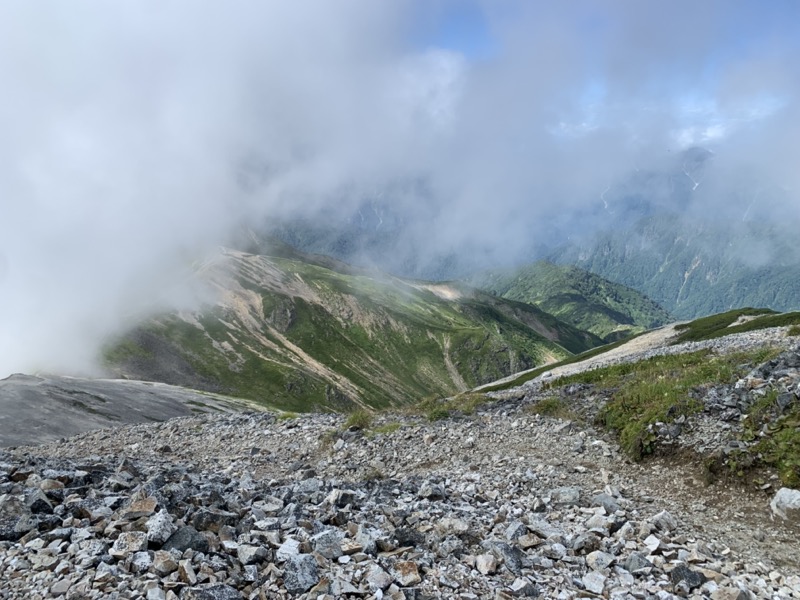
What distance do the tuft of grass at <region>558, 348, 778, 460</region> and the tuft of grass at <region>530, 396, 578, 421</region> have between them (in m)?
1.51

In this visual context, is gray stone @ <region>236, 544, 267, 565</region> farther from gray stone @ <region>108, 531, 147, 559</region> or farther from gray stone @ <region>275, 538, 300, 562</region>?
gray stone @ <region>108, 531, 147, 559</region>

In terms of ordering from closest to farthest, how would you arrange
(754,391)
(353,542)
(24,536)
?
(24,536) → (353,542) → (754,391)

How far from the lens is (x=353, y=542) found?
31.7 feet

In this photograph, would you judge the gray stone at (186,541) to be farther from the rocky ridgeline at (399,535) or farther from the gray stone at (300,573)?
the gray stone at (300,573)

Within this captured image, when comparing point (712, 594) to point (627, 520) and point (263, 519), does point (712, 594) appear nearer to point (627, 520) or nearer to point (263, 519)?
point (627, 520)

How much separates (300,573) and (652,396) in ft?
54.0

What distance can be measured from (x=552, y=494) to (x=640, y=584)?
14.6 feet

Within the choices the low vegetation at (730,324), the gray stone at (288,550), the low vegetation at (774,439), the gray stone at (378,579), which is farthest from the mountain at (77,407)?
the low vegetation at (730,324)

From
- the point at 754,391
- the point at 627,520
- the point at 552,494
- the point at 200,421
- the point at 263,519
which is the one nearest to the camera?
the point at 263,519

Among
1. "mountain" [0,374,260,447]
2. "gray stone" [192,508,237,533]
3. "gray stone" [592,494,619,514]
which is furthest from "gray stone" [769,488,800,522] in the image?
"mountain" [0,374,260,447]

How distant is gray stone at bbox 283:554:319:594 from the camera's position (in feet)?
26.5

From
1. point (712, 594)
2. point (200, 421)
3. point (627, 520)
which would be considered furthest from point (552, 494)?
point (200, 421)

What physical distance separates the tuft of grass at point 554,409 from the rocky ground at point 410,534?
373 centimetres

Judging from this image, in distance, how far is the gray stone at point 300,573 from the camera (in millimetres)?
8070
